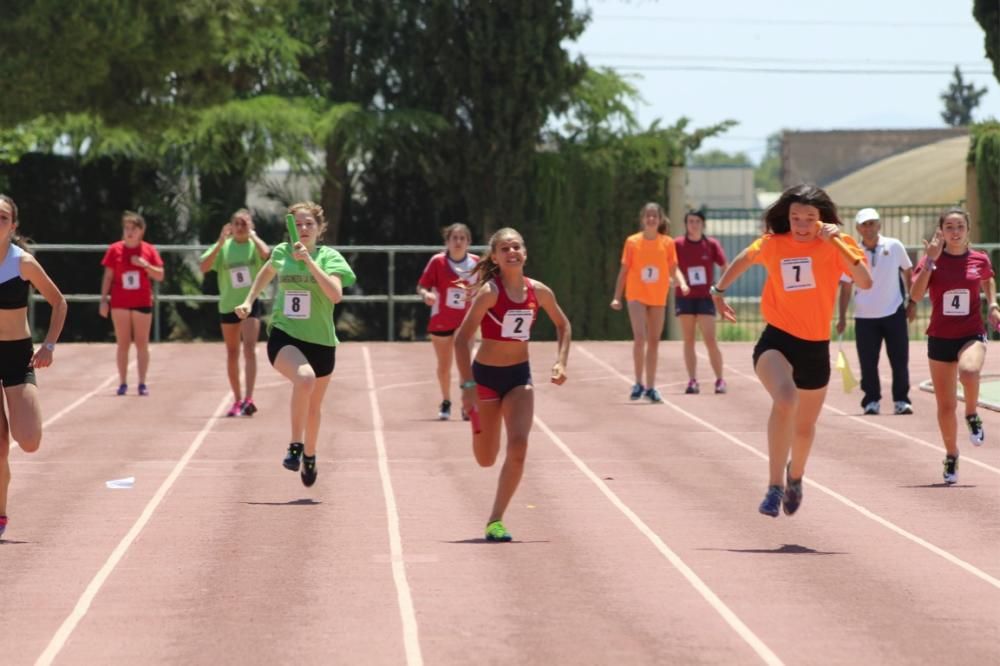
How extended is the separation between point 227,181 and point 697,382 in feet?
44.0

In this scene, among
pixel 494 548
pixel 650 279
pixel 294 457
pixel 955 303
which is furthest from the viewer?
pixel 650 279

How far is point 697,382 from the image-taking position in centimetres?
2195

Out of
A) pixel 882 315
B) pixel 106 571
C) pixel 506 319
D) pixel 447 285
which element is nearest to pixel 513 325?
pixel 506 319

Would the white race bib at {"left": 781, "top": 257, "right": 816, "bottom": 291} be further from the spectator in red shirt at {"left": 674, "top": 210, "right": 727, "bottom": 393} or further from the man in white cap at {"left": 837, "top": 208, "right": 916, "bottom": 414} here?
the spectator in red shirt at {"left": 674, "top": 210, "right": 727, "bottom": 393}

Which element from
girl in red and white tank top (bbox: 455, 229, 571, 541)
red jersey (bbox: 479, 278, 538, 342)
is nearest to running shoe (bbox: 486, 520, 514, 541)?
girl in red and white tank top (bbox: 455, 229, 571, 541)

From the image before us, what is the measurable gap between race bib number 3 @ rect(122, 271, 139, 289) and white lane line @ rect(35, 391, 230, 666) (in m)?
4.97

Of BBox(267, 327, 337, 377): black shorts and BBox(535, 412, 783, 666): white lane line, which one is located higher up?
BBox(267, 327, 337, 377): black shorts

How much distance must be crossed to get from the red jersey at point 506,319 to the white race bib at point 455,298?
Answer: 7.24m

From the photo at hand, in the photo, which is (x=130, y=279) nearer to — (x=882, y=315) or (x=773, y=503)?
(x=882, y=315)

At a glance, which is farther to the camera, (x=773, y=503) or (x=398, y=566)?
(x=773, y=503)

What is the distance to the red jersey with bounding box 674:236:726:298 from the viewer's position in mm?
20703

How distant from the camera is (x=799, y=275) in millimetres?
10992

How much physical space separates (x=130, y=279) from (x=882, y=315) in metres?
7.63

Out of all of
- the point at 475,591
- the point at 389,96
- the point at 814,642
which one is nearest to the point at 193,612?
the point at 475,591
